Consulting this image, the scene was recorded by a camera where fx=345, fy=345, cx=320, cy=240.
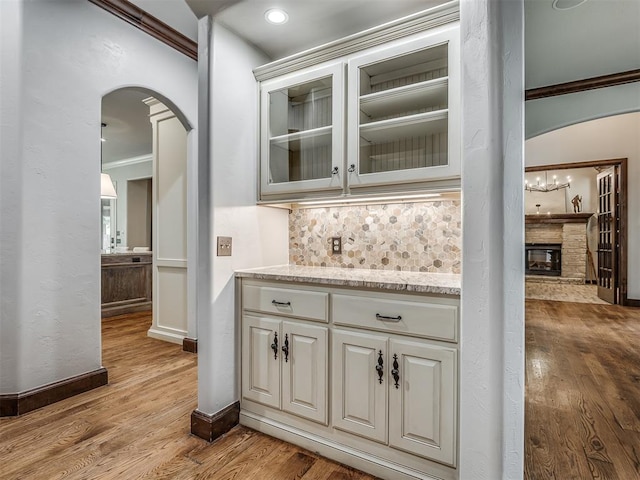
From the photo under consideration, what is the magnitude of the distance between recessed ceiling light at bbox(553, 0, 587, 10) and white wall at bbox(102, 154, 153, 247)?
24.9 feet

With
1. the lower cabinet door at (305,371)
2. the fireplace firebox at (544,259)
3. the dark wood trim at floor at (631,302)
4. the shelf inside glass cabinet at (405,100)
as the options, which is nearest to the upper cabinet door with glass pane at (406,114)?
the shelf inside glass cabinet at (405,100)

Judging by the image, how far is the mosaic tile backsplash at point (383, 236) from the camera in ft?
6.62

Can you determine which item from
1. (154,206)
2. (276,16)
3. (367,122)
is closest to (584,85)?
(367,122)

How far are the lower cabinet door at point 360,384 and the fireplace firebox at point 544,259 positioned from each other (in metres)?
9.52

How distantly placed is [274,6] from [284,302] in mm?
1620

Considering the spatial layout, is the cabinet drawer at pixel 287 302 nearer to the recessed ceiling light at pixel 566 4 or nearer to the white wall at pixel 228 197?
the white wall at pixel 228 197

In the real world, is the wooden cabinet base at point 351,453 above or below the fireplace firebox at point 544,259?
below

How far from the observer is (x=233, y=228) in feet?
6.96

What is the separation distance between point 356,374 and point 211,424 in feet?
2.88

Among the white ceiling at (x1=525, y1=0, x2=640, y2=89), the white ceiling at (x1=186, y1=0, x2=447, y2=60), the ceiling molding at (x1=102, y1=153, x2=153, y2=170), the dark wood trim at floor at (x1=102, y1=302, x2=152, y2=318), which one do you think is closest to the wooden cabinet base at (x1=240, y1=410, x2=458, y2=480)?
the white ceiling at (x1=186, y1=0, x2=447, y2=60)

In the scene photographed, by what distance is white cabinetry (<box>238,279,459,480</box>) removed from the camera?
58.9 inches

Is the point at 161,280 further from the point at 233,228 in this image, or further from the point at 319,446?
the point at 319,446

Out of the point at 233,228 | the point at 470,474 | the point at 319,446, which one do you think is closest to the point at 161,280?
the point at 233,228

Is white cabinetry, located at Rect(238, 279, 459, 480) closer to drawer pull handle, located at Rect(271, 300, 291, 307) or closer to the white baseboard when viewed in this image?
drawer pull handle, located at Rect(271, 300, 291, 307)
